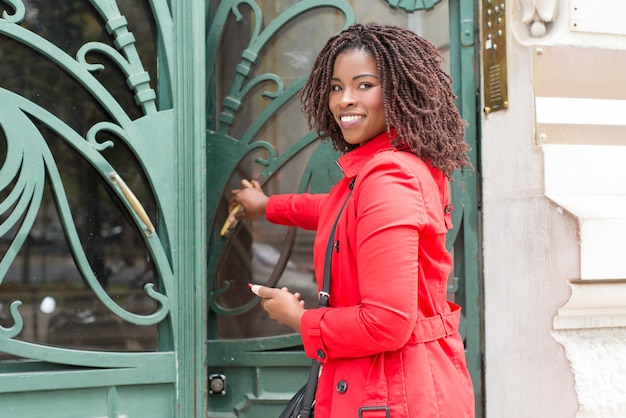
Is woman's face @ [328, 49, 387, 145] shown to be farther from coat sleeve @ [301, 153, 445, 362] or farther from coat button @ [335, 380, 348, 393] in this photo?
coat button @ [335, 380, 348, 393]

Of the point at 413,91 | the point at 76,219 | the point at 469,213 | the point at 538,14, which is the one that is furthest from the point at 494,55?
the point at 76,219

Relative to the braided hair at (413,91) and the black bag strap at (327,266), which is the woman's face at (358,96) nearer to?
the braided hair at (413,91)

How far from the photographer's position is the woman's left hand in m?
1.78

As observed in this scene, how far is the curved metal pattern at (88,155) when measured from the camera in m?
2.07

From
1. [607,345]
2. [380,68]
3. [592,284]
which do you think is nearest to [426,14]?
[380,68]

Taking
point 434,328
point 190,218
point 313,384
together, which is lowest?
point 313,384

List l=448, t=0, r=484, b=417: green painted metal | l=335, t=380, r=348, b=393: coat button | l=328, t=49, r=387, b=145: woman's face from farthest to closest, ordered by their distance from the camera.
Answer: l=448, t=0, r=484, b=417: green painted metal < l=328, t=49, r=387, b=145: woman's face < l=335, t=380, r=348, b=393: coat button

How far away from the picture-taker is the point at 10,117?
2064mm

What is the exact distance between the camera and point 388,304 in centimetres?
159

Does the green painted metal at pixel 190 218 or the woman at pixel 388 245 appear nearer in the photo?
the woman at pixel 388 245

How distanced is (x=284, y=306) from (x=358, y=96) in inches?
22.2

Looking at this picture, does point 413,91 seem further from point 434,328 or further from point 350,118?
point 434,328

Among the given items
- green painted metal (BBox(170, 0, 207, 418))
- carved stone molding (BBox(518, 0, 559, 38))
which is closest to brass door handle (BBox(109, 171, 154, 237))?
green painted metal (BBox(170, 0, 207, 418))

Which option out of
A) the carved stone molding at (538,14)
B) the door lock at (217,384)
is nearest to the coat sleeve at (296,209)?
the door lock at (217,384)
